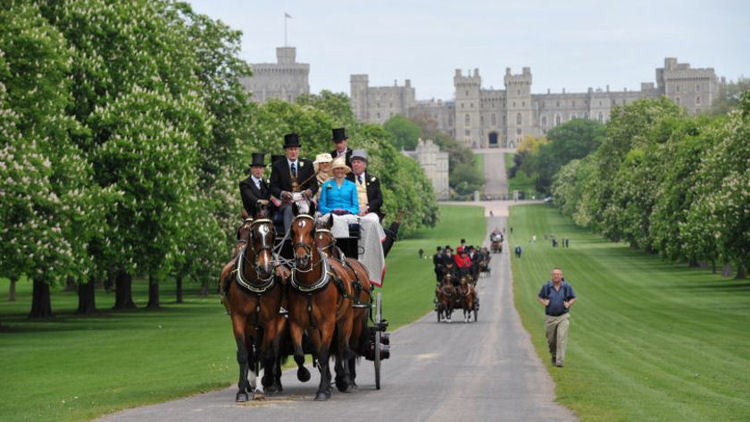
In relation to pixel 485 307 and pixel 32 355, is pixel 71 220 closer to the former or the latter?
pixel 32 355

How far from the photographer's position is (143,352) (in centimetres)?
3838

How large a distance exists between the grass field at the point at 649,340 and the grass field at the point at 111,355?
684 cm

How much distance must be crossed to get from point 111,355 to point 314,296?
18.9m

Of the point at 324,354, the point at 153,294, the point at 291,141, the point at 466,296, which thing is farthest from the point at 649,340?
the point at 153,294

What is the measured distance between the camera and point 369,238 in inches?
866

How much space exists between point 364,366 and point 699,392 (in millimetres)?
7868

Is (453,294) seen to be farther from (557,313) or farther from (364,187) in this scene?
(364,187)

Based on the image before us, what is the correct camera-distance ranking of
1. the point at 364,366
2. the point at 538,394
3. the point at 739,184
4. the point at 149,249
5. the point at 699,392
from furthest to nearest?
1. the point at 739,184
2. the point at 149,249
3. the point at 364,366
4. the point at 699,392
5. the point at 538,394

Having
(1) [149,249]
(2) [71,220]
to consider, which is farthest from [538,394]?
(1) [149,249]

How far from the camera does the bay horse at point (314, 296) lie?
762 inches

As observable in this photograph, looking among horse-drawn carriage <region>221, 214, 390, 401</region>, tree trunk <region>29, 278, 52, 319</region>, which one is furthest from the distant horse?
horse-drawn carriage <region>221, 214, 390, 401</region>

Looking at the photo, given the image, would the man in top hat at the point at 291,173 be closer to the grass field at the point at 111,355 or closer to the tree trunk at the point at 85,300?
the grass field at the point at 111,355

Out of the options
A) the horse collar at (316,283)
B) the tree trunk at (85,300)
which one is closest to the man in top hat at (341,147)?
the horse collar at (316,283)

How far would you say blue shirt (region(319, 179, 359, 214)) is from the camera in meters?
21.6
